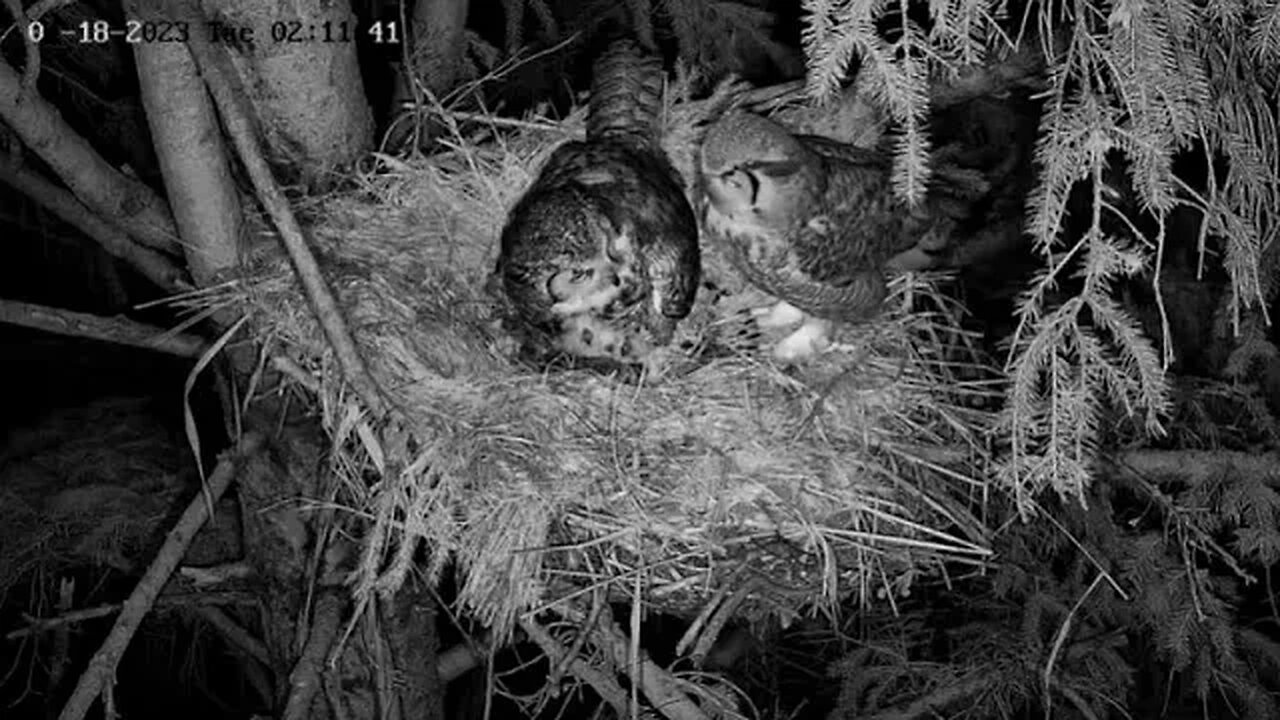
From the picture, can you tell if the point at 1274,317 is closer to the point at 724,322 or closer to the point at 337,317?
the point at 724,322

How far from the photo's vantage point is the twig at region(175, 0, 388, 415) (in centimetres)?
222

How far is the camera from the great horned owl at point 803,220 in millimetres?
2508

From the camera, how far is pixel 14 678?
499 centimetres

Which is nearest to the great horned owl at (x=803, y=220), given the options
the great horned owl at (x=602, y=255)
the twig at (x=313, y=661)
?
the great horned owl at (x=602, y=255)

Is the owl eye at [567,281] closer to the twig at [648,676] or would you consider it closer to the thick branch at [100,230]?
the twig at [648,676]

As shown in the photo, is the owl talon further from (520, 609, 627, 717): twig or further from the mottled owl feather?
(520, 609, 627, 717): twig

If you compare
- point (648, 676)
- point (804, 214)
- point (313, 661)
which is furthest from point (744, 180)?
point (313, 661)

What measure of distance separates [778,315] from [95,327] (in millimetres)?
1252

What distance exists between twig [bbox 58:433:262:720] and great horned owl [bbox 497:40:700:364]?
0.66m

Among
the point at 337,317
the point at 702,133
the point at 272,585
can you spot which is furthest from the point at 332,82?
the point at 272,585

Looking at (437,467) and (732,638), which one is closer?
(437,467)

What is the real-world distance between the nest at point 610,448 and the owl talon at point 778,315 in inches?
0.9

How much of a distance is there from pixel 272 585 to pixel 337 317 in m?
0.84

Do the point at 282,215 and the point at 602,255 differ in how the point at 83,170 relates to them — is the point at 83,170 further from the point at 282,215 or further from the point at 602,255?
the point at 602,255
